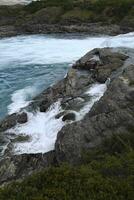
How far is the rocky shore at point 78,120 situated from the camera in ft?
46.6

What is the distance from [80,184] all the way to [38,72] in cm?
2134

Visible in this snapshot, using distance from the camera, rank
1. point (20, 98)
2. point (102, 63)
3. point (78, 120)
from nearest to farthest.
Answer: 1. point (78, 120)
2. point (102, 63)
3. point (20, 98)

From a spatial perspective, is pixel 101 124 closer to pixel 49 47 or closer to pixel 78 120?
pixel 78 120

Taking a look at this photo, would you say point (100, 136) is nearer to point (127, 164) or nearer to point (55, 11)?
point (127, 164)

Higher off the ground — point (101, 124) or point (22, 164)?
point (101, 124)

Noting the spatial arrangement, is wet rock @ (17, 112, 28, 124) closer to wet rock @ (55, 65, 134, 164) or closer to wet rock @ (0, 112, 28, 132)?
wet rock @ (0, 112, 28, 132)

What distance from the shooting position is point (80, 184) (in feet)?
29.3

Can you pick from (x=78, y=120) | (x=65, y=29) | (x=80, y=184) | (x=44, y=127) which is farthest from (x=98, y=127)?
(x=65, y=29)

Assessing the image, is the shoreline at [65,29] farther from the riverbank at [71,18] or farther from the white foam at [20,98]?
the white foam at [20,98]

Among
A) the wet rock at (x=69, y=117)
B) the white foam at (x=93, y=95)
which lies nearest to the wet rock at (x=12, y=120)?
the wet rock at (x=69, y=117)

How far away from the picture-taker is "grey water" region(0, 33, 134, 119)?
983 inches

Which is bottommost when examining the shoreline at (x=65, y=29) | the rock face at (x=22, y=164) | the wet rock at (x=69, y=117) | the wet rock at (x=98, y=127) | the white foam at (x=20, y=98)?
the shoreline at (x=65, y=29)

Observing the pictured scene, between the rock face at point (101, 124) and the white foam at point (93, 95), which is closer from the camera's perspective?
the rock face at point (101, 124)

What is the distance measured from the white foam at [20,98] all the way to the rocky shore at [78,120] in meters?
0.97
